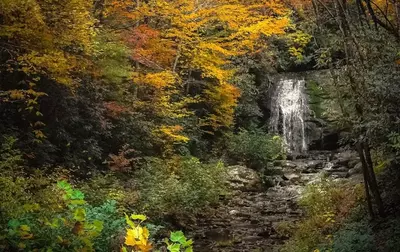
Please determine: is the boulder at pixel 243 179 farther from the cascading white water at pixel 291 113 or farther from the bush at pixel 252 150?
the cascading white water at pixel 291 113

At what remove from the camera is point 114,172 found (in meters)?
11.0

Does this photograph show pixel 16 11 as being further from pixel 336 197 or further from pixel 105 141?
pixel 336 197

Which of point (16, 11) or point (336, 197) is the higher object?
point (16, 11)

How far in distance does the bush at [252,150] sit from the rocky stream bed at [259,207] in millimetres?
647

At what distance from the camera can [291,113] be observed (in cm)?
2241

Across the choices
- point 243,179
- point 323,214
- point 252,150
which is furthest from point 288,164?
point 323,214

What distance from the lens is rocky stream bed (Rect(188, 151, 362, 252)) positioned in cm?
910

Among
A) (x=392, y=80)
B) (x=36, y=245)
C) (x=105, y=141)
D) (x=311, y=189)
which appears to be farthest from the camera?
(x=105, y=141)

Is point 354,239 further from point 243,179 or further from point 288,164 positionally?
point 288,164

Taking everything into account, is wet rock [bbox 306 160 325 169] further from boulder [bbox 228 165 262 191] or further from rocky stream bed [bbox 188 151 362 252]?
boulder [bbox 228 165 262 191]

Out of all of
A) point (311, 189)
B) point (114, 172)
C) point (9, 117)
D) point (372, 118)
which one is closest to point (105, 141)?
point (114, 172)

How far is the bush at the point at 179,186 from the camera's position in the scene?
952cm

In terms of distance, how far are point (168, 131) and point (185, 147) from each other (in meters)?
2.08

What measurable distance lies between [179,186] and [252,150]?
727 centimetres
